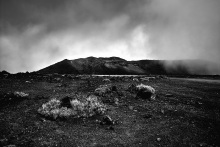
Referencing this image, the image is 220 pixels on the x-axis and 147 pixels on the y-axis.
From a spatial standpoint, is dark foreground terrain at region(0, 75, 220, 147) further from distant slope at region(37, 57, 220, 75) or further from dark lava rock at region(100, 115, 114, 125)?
distant slope at region(37, 57, 220, 75)

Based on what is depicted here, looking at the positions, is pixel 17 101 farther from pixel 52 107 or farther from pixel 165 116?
pixel 165 116

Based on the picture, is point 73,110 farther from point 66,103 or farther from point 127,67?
point 127,67

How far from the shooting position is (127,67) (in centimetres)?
9100

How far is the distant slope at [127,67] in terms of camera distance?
83.5 m

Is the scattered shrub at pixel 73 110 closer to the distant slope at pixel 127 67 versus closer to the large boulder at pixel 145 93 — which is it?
the large boulder at pixel 145 93

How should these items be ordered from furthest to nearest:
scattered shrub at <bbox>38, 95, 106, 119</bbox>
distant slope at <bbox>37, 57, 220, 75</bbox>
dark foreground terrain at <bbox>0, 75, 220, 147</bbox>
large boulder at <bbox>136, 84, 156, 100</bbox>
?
distant slope at <bbox>37, 57, 220, 75</bbox> → large boulder at <bbox>136, 84, 156, 100</bbox> → scattered shrub at <bbox>38, 95, 106, 119</bbox> → dark foreground terrain at <bbox>0, 75, 220, 147</bbox>

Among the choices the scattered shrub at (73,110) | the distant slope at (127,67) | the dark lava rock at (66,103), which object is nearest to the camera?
the scattered shrub at (73,110)

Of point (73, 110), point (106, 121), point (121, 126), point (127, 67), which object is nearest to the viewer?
point (121, 126)

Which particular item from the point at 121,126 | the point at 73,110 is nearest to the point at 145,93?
the point at 121,126

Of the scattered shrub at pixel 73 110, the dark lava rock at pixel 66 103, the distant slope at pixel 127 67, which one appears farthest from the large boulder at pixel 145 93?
the distant slope at pixel 127 67

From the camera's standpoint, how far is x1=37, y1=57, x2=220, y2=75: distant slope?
83.5m

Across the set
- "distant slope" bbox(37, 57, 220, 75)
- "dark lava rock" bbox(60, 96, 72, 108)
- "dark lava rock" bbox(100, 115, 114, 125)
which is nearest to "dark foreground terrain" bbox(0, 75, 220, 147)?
"dark lava rock" bbox(100, 115, 114, 125)

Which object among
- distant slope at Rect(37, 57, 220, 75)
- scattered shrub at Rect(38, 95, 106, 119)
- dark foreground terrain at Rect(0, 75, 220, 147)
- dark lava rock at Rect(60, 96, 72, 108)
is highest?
distant slope at Rect(37, 57, 220, 75)

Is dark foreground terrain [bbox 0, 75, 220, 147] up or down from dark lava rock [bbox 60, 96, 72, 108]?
down
